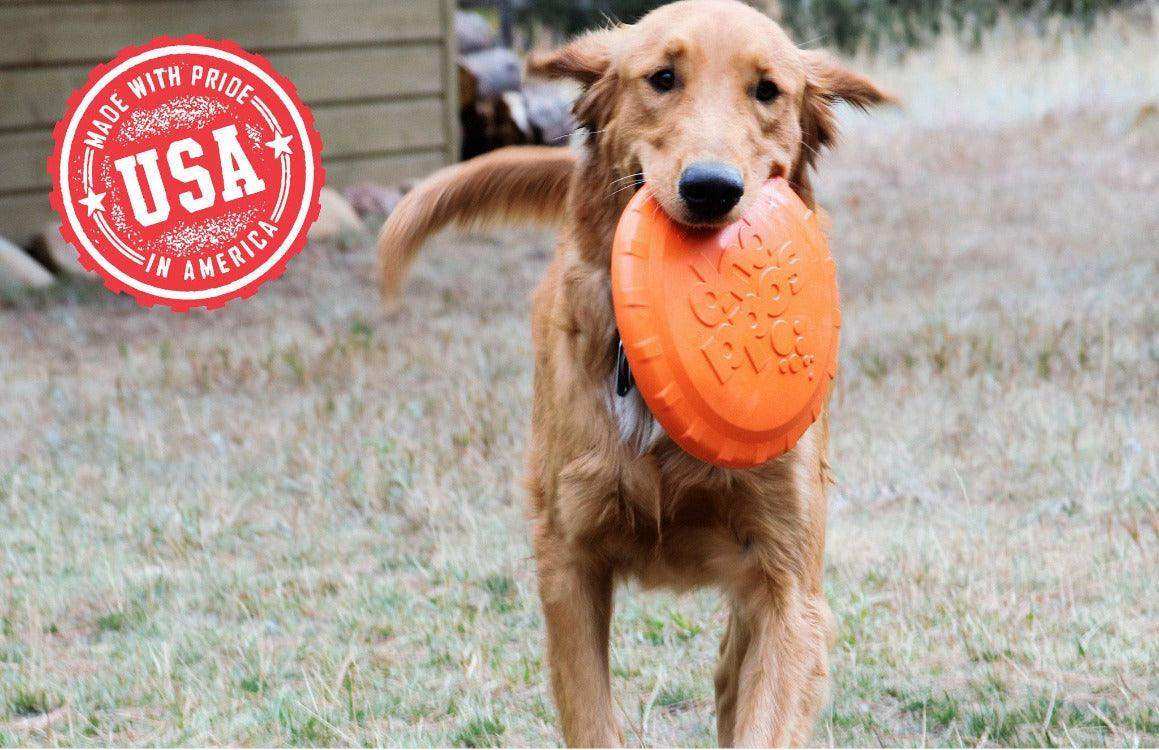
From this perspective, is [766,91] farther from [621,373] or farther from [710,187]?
[621,373]

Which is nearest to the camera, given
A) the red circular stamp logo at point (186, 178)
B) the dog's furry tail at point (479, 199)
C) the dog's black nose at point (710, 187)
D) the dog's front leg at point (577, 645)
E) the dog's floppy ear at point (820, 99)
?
the dog's black nose at point (710, 187)

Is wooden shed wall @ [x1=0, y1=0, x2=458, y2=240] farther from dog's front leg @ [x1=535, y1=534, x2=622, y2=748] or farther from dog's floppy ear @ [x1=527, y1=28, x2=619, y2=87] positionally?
dog's front leg @ [x1=535, y1=534, x2=622, y2=748]

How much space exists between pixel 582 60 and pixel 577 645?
3.74 ft

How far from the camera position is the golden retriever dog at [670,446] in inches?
102

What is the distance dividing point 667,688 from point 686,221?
1.33 meters

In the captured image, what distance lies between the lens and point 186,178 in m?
7.28

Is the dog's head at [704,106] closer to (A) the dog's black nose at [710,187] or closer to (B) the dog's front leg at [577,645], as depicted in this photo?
(A) the dog's black nose at [710,187]

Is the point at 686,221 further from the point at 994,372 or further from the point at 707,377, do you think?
the point at 994,372

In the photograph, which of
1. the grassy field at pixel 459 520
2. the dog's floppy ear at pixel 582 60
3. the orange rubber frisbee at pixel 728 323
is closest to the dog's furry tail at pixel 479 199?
the dog's floppy ear at pixel 582 60

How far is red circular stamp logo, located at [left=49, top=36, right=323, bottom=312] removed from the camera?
21.5 ft

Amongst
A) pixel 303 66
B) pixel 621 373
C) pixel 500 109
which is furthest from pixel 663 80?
pixel 500 109

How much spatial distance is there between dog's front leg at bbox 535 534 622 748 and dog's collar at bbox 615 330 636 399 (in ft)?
1.04

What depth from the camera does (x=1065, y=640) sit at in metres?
3.53

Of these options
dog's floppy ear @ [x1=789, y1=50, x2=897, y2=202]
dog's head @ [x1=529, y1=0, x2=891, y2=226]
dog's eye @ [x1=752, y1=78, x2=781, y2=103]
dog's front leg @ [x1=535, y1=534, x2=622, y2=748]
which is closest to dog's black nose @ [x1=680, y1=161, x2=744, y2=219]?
dog's head @ [x1=529, y1=0, x2=891, y2=226]
